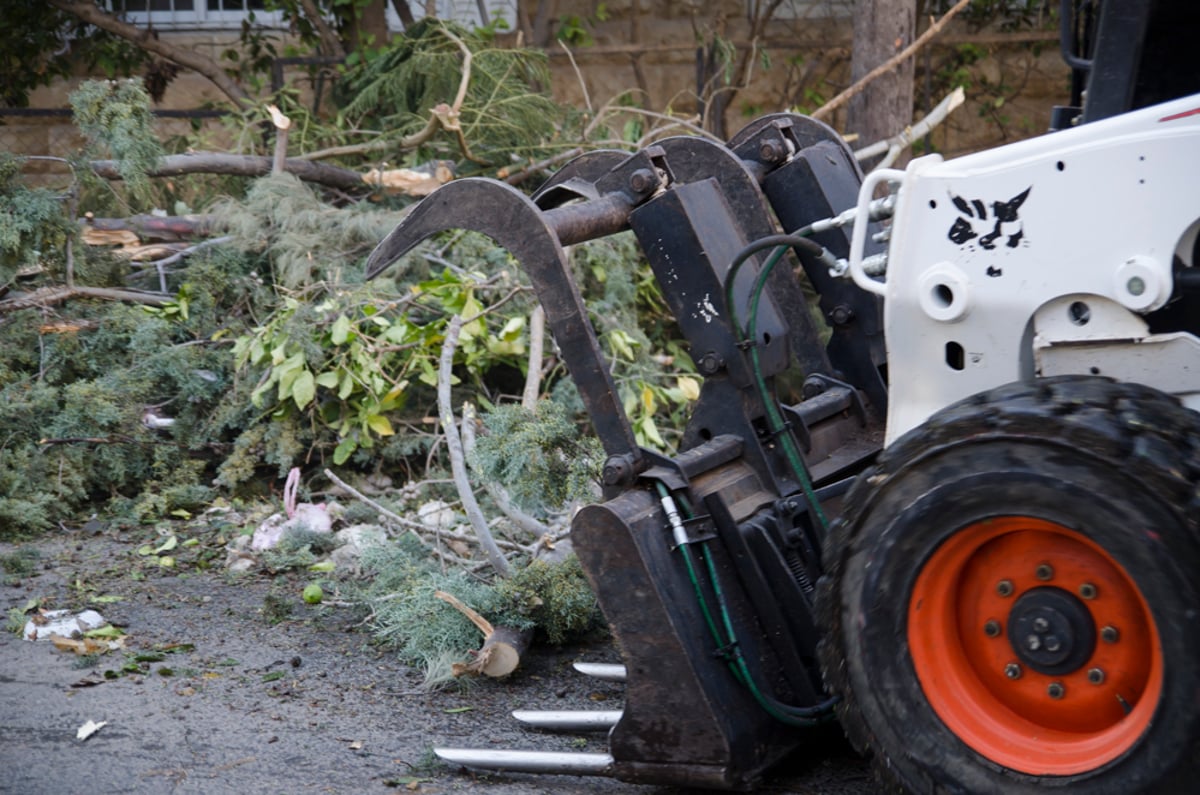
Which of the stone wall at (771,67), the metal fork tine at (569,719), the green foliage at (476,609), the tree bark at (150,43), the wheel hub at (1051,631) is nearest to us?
the wheel hub at (1051,631)

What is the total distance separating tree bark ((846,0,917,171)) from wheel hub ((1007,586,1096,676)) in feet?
19.4

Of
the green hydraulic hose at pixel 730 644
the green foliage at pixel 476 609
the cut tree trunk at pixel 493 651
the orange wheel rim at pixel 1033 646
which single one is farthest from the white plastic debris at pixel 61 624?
the orange wheel rim at pixel 1033 646

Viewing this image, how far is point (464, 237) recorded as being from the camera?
694 centimetres

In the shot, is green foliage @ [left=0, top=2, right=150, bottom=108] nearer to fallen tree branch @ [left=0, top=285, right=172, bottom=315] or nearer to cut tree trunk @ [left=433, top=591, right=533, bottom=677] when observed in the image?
fallen tree branch @ [left=0, top=285, right=172, bottom=315]

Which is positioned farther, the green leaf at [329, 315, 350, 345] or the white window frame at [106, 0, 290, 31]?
the white window frame at [106, 0, 290, 31]

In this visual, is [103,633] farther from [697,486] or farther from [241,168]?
[241,168]

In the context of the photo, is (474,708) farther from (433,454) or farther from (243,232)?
(243,232)

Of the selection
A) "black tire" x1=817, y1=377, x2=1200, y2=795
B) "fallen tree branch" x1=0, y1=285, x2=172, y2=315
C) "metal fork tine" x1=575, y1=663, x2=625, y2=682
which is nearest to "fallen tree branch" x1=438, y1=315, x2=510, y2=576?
"metal fork tine" x1=575, y1=663, x2=625, y2=682

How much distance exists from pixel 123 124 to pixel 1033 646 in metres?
5.78

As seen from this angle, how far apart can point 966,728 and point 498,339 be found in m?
4.09

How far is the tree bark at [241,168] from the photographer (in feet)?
23.2

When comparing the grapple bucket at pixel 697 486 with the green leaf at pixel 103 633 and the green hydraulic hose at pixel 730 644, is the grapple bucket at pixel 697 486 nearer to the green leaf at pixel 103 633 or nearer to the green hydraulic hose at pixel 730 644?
the green hydraulic hose at pixel 730 644

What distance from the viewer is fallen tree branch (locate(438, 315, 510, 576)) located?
4742 mm

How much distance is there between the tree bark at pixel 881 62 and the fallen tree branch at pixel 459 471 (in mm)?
3970
